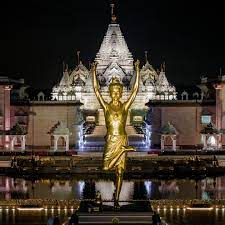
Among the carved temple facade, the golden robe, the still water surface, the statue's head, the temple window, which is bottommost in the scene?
the still water surface

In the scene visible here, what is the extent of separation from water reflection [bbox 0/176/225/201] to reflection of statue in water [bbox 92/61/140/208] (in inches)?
Result: 207

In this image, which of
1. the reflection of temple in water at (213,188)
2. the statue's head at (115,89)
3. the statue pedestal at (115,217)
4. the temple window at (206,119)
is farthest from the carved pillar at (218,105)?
the statue pedestal at (115,217)

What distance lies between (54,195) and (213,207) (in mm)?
5758

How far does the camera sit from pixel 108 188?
25375 millimetres

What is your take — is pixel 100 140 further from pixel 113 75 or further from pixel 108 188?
pixel 108 188

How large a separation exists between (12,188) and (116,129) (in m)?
9.74

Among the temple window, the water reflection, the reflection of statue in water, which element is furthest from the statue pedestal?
the temple window

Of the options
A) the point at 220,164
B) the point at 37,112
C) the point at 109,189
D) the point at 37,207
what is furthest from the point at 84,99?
the point at 37,207

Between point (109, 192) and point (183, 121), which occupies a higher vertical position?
point (183, 121)

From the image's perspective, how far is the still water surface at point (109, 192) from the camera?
1795cm

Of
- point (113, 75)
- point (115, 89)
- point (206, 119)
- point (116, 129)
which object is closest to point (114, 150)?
point (116, 129)

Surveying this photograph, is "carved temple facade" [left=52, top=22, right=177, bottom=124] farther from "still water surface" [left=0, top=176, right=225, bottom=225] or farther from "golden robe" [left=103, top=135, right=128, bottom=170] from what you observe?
"golden robe" [left=103, top=135, right=128, bottom=170]

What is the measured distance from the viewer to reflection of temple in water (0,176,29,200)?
901 inches

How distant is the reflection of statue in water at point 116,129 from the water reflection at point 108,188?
5.25 m
